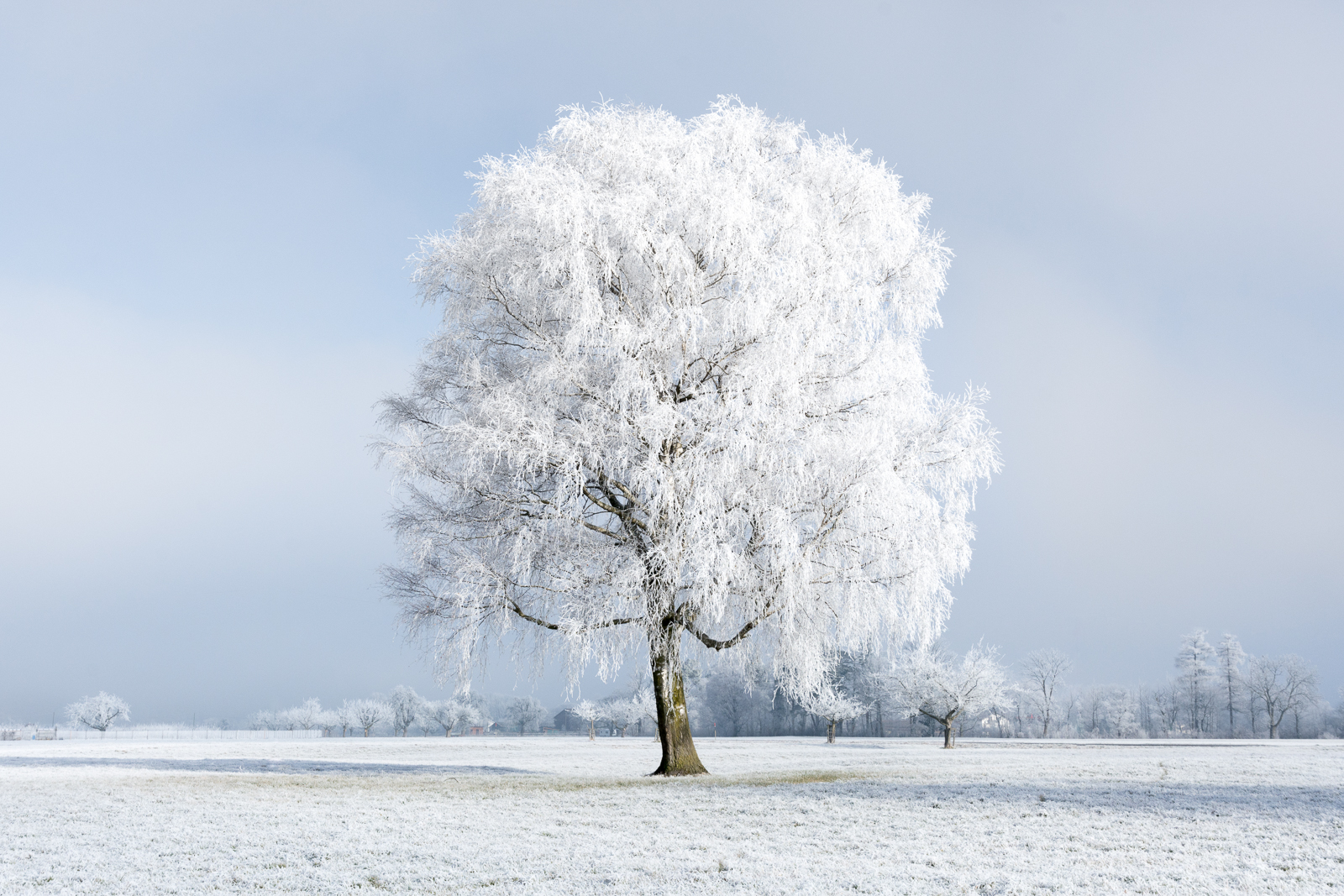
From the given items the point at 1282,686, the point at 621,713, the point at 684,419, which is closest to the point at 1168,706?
the point at 1282,686

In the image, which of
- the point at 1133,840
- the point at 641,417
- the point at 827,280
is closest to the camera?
the point at 1133,840

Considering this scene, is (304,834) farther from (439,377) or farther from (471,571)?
(439,377)

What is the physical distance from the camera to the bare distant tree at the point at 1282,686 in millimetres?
81750

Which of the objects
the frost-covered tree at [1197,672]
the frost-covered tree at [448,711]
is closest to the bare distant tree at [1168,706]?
the frost-covered tree at [1197,672]

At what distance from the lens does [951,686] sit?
54.4 m

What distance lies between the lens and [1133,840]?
920 centimetres

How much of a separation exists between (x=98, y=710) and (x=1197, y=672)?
11184 centimetres

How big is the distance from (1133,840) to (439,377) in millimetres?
14362

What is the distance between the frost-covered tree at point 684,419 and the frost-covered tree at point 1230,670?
88.8 metres

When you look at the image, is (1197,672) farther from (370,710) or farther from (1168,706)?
(370,710)

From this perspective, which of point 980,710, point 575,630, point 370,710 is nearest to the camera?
point 575,630

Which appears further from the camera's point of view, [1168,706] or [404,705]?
[404,705]

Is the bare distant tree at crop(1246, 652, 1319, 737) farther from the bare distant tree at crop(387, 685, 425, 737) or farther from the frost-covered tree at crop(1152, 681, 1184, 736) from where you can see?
the bare distant tree at crop(387, 685, 425, 737)

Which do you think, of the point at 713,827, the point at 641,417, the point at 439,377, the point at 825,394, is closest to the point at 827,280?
the point at 825,394
